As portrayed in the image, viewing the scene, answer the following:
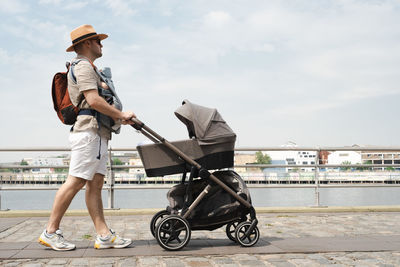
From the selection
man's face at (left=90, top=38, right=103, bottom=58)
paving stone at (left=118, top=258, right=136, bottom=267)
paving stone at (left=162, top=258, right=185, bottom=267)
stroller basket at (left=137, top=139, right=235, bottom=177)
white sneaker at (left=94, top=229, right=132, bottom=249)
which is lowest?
paving stone at (left=162, top=258, right=185, bottom=267)

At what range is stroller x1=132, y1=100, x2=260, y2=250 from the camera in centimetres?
430

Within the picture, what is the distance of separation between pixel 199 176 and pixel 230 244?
783mm

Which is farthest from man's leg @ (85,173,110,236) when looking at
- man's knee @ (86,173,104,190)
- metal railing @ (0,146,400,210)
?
metal railing @ (0,146,400,210)

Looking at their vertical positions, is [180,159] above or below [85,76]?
below

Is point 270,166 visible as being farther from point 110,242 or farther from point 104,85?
point 104,85

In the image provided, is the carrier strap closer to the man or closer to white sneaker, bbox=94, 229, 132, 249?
the man

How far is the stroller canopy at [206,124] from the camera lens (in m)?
4.30

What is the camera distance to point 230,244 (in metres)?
4.66

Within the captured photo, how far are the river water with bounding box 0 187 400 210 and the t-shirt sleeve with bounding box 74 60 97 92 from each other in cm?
333

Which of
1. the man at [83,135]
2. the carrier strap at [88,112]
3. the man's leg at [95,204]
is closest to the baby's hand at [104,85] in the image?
the man at [83,135]

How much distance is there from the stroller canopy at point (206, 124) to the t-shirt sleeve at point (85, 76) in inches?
30.3

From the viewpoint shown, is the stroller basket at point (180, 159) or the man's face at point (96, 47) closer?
the stroller basket at point (180, 159)

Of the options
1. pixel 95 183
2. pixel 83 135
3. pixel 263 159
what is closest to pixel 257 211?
pixel 263 159

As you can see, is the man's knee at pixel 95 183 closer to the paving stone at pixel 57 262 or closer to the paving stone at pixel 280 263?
the paving stone at pixel 57 262
